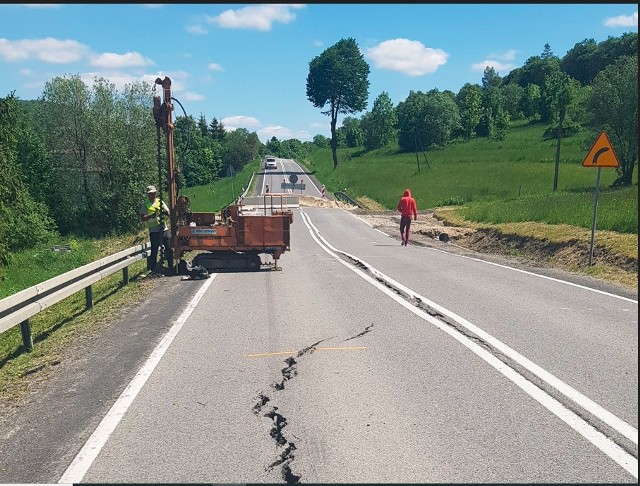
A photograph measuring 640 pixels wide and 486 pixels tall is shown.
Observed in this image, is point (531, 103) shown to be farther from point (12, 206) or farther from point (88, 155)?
point (12, 206)

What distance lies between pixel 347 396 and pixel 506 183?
45295 millimetres

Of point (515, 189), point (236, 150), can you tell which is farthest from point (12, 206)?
point (236, 150)

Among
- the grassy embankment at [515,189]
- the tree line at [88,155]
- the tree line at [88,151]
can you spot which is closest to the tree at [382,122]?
the grassy embankment at [515,189]

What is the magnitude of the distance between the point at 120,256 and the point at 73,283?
101 inches

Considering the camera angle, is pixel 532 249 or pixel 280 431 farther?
pixel 532 249

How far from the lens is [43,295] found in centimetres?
833

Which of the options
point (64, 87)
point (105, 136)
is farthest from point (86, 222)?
point (64, 87)

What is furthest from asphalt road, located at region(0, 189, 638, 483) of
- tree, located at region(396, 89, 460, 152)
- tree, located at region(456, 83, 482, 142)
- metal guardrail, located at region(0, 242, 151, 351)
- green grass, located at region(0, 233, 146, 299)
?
tree, located at region(456, 83, 482, 142)

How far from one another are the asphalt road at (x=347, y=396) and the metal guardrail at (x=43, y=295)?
934 millimetres

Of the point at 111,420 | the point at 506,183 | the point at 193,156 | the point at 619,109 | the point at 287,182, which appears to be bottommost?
the point at 111,420

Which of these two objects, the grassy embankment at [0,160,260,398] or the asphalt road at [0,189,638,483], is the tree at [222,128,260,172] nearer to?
Answer: the grassy embankment at [0,160,260,398]

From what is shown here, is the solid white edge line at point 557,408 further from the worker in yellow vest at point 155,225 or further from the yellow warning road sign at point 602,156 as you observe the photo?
the worker in yellow vest at point 155,225

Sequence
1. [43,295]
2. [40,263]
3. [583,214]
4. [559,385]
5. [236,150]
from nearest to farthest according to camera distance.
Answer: [559,385] < [43,295] < [583,214] < [40,263] < [236,150]

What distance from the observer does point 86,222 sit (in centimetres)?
4241
